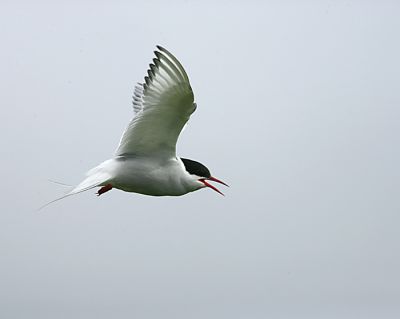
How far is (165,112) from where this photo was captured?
23.2 feet

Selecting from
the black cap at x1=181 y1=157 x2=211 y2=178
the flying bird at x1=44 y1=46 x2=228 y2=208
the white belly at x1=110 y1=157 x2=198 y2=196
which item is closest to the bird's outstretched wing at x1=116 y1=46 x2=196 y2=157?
the flying bird at x1=44 y1=46 x2=228 y2=208

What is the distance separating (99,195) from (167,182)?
1011 mm

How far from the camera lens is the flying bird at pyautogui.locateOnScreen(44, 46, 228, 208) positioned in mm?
6746

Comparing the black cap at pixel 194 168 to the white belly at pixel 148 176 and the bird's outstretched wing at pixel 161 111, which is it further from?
the bird's outstretched wing at pixel 161 111

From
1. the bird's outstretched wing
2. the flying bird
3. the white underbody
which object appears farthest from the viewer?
the white underbody

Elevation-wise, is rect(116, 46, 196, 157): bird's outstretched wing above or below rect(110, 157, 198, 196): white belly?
above

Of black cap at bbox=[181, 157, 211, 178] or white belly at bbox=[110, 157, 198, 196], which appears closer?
white belly at bbox=[110, 157, 198, 196]

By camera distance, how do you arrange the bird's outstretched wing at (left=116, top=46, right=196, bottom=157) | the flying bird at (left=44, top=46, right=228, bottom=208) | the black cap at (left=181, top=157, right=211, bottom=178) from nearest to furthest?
the bird's outstretched wing at (left=116, top=46, right=196, bottom=157)
the flying bird at (left=44, top=46, right=228, bottom=208)
the black cap at (left=181, top=157, right=211, bottom=178)

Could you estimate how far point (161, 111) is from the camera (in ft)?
23.2

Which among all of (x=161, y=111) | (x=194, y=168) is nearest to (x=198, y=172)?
(x=194, y=168)

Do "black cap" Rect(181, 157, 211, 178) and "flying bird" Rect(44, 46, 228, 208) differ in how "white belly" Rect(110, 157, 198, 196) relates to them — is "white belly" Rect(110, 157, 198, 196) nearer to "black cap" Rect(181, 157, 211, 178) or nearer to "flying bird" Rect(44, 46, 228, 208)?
"flying bird" Rect(44, 46, 228, 208)

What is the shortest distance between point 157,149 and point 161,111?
2.07ft

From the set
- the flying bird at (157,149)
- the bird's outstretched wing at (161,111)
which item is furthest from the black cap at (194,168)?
the bird's outstretched wing at (161,111)

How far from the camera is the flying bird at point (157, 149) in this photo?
22.1 ft
